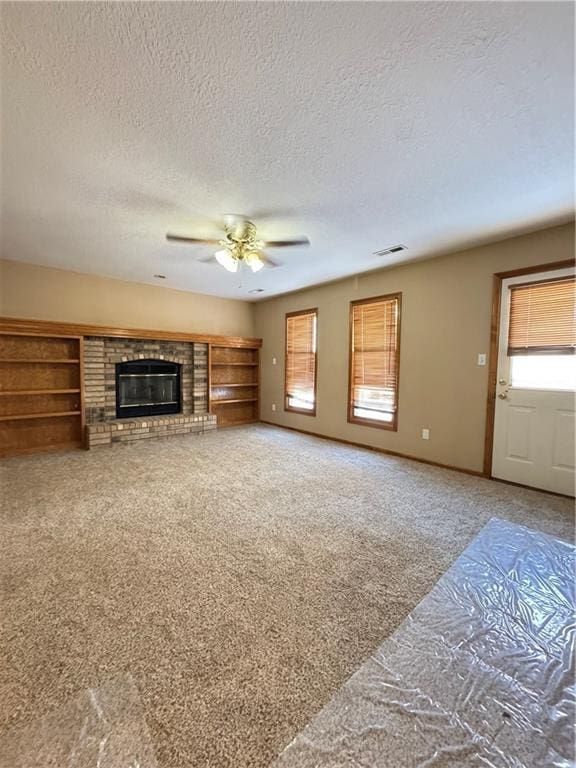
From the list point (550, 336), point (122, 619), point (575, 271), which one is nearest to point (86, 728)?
point (122, 619)

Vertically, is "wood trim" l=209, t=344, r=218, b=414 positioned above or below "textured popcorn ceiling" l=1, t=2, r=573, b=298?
below

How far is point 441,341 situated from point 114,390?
462 cm

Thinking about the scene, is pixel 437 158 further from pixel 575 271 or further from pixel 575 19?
pixel 575 271

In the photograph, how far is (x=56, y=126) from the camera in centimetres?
179

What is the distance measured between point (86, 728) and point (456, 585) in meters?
1.77

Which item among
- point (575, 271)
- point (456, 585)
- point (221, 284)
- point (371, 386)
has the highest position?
point (221, 284)

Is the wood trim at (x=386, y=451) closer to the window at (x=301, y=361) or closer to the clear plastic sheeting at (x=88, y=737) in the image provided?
the window at (x=301, y=361)

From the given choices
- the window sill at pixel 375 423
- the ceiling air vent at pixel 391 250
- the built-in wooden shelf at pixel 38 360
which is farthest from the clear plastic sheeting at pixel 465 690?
the built-in wooden shelf at pixel 38 360

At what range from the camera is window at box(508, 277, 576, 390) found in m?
2.96

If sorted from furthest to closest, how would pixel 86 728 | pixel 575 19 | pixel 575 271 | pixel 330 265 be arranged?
pixel 330 265 → pixel 575 271 → pixel 575 19 → pixel 86 728

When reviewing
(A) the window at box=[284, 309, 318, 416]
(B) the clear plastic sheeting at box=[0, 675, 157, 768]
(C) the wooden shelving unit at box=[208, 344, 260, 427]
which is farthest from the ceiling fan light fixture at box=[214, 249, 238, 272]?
(C) the wooden shelving unit at box=[208, 344, 260, 427]

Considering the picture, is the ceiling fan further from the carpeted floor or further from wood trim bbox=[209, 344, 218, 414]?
wood trim bbox=[209, 344, 218, 414]

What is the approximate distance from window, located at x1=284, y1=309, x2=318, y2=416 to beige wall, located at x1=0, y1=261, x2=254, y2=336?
1.25m

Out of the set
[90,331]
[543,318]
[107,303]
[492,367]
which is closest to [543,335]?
[543,318]
